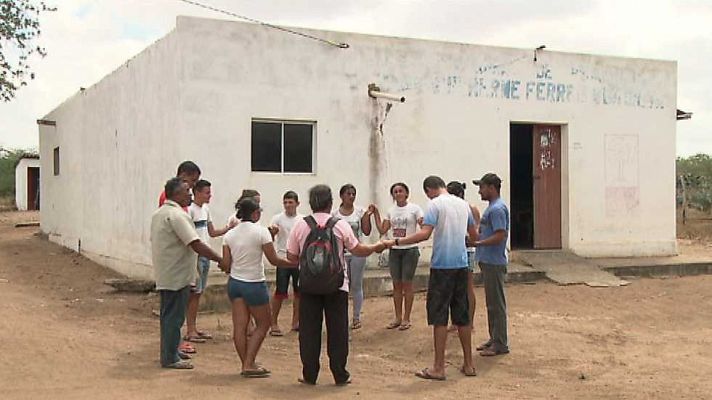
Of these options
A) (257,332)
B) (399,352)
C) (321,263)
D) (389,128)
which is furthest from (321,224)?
(389,128)

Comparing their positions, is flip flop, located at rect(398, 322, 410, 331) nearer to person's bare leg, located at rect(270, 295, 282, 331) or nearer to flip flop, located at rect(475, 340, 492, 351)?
flip flop, located at rect(475, 340, 492, 351)

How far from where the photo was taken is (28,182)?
3769cm

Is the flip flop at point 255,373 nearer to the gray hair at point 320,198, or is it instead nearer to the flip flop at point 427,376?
the flip flop at point 427,376

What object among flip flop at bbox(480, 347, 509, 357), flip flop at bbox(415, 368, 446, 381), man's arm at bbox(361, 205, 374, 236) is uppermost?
man's arm at bbox(361, 205, 374, 236)

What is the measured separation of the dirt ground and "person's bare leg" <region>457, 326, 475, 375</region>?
113mm

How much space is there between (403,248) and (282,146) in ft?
12.0

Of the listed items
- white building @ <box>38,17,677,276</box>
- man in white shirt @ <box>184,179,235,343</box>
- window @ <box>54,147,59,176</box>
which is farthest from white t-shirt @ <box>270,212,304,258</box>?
window @ <box>54,147,59,176</box>

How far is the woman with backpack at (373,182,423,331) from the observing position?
896 centimetres

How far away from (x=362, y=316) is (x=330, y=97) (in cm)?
372

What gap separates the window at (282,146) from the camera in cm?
1184

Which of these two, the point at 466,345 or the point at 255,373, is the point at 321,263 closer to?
the point at 255,373

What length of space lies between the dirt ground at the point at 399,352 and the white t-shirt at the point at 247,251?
0.90 metres

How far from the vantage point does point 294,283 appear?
8914mm

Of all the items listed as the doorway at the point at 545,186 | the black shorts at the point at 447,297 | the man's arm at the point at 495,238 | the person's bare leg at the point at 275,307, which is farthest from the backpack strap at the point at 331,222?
the doorway at the point at 545,186
